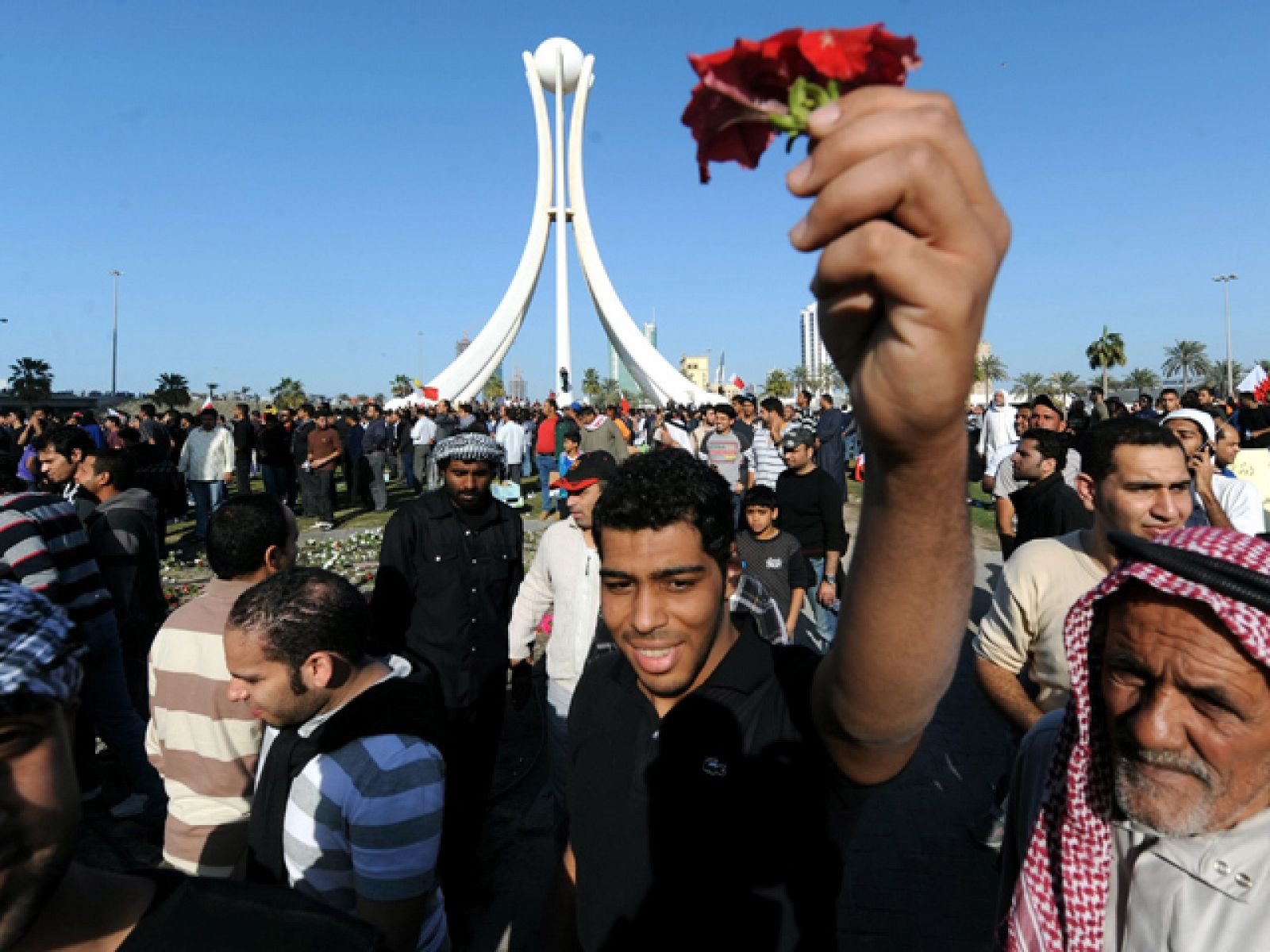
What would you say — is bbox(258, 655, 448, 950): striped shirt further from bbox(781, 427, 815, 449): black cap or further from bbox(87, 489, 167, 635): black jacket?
bbox(781, 427, 815, 449): black cap

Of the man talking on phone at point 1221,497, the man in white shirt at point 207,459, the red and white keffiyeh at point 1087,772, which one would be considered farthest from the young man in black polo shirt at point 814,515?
the man in white shirt at point 207,459

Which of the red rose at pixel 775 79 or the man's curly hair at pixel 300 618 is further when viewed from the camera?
the man's curly hair at pixel 300 618

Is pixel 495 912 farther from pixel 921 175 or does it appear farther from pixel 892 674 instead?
pixel 921 175

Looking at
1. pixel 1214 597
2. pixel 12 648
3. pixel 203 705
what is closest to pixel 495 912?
pixel 203 705

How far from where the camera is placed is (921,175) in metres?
0.56

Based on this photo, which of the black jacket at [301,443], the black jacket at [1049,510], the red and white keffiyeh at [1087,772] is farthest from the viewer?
the black jacket at [301,443]

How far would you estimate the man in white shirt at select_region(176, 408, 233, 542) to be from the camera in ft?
31.8

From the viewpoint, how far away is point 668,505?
163 centimetres

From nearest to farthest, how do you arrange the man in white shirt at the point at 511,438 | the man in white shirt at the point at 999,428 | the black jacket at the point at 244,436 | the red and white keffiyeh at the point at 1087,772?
the red and white keffiyeh at the point at 1087,772 → the man in white shirt at the point at 999,428 → the black jacket at the point at 244,436 → the man in white shirt at the point at 511,438

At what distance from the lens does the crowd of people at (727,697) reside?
2.19ft

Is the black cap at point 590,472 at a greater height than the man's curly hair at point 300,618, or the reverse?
the black cap at point 590,472

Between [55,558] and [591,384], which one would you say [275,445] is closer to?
[55,558]

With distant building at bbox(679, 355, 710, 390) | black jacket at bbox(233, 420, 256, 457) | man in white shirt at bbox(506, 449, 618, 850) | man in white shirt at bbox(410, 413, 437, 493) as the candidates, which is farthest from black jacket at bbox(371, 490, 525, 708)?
distant building at bbox(679, 355, 710, 390)

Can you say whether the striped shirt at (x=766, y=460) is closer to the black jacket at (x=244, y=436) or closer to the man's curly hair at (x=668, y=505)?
the man's curly hair at (x=668, y=505)
